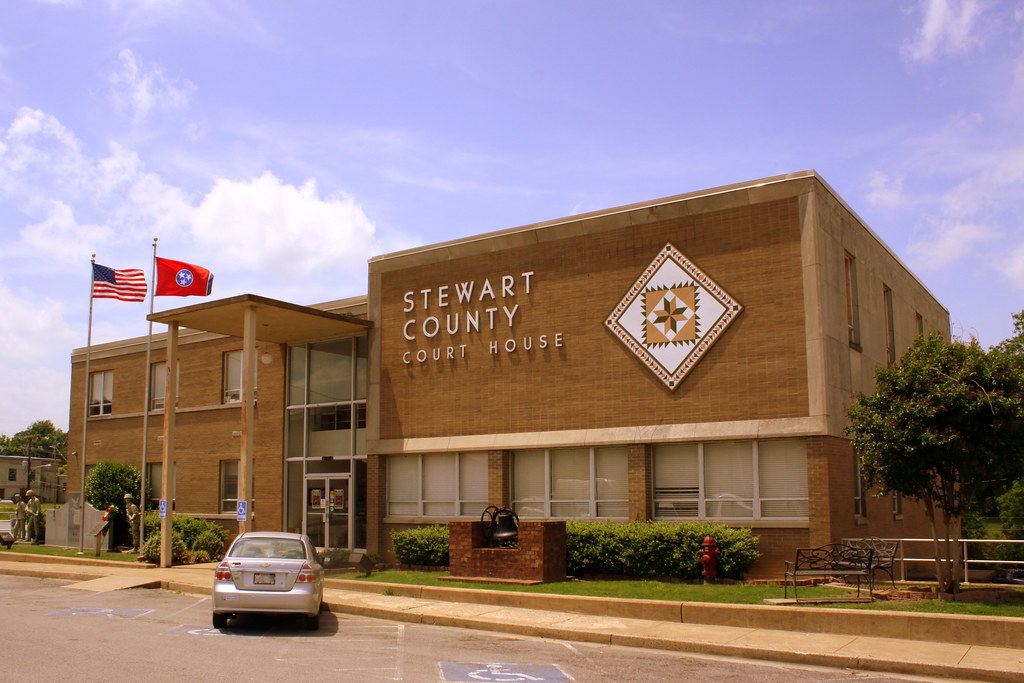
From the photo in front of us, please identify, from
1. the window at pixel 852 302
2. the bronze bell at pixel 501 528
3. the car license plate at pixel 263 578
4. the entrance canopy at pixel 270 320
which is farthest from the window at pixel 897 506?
the car license plate at pixel 263 578

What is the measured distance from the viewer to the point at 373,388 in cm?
2528

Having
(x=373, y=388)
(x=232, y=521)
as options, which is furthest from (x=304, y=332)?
(x=232, y=521)

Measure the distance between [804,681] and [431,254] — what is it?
1610cm

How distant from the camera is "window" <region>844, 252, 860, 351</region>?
21.1 meters

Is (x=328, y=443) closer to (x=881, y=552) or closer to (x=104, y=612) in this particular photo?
(x=104, y=612)

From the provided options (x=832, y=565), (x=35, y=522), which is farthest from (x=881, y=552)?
(x=35, y=522)

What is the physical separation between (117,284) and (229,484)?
23.5 ft

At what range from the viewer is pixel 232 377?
3044cm

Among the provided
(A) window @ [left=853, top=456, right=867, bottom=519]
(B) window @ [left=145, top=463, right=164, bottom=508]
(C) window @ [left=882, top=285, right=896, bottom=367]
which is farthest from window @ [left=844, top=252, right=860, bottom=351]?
(B) window @ [left=145, top=463, right=164, bottom=508]

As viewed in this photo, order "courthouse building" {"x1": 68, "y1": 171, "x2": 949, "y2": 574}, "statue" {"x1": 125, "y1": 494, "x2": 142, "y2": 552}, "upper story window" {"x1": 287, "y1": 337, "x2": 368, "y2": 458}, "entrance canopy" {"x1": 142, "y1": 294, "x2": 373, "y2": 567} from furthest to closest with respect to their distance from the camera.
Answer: "statue" {"x1": 125, "y1": 494, "x2": 142, "y2": 552}
"upper story window" {"x1": 287, "y1": 337, "x2": 368, "y2": 458}
"entrance canopy" {"x1": 142, "y1": 294, "x2": 373, "y2": 567}
"courthouse building" {"x1": 68, "y1": 171, "x2": 949, "y2": 574}

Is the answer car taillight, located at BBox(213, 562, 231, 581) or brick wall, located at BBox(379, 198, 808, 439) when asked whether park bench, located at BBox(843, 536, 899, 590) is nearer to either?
brick wall, located at BBox(379, 198, 808, 439)

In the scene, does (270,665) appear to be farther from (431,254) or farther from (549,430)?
(431,254)

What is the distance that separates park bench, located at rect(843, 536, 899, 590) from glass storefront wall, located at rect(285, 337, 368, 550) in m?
13.4

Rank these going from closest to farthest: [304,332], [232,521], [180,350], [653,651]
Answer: [653,651]
[304,332]
[232,521]
[180,350]
